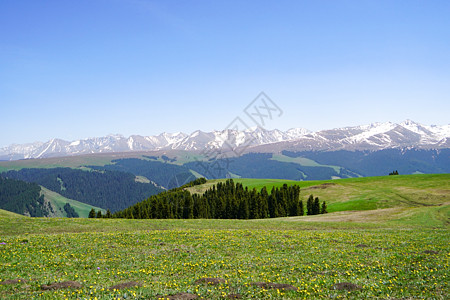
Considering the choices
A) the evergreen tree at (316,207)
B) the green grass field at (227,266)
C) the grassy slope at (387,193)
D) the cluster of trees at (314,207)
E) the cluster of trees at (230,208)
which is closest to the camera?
the green grass field at (227,266)

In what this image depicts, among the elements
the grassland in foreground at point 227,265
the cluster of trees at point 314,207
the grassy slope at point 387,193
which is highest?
the grassland in foreground at point 227,265

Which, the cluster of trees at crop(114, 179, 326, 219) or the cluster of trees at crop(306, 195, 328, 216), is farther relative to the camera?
the cluster of trees at crop(114, 179, 326, 219)

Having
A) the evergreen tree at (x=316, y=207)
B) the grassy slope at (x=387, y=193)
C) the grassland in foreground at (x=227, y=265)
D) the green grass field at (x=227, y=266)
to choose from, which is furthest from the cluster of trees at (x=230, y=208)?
the grassland in foreground at (x=227, y=265)

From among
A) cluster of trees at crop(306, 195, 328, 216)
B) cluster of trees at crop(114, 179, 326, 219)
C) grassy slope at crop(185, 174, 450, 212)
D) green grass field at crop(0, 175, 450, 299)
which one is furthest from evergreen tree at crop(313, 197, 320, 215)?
green grass field at crop(0, 175, 450, 299)

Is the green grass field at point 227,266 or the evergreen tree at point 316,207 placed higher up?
the green grass field at point 227,266

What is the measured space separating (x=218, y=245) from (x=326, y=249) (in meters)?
10.1

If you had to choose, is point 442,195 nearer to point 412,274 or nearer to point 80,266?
point 412,274

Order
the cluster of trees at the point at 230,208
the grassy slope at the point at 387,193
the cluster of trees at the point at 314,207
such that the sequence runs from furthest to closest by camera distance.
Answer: the cluster of trees at the point at 230,208 → the cluster of trees at the point at 314,207 → the grassy slope at the point at 387,193

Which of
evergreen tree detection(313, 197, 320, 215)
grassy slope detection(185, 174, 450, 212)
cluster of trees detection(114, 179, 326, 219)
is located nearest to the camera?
grassy slope detection(185, 174, 450, 212)

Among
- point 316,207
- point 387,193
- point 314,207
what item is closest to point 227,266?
point 316,207

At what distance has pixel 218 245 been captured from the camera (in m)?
28.7

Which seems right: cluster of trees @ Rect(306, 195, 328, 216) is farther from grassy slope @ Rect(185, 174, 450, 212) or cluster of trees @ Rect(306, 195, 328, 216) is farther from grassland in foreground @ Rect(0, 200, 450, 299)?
grassland in foreground @ Rect(0, 200, 450, 299)

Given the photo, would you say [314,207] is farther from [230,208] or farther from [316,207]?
[230,208]

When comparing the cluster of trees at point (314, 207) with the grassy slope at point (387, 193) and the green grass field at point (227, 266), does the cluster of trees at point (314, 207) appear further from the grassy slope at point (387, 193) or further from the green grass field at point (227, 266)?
the green grass field at point (227, 266)
